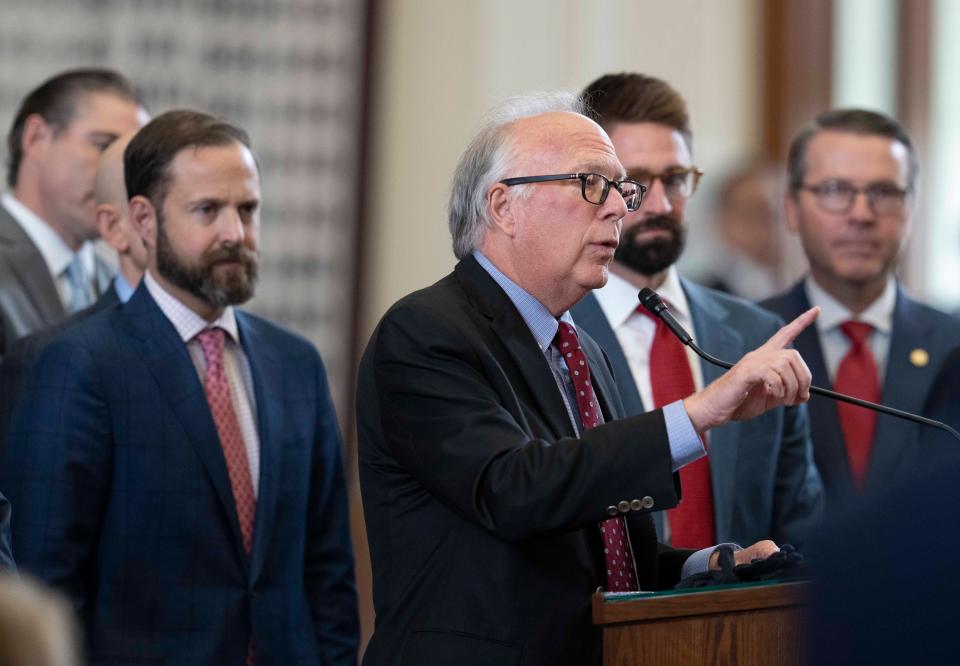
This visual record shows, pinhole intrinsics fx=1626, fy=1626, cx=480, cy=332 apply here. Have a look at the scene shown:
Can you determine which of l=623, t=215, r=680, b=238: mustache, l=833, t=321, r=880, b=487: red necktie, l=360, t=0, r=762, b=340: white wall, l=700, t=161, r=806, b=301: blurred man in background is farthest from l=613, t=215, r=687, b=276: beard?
l=700, t=161, r=806, b=301: blurred man in background

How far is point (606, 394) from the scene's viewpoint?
2793 mm

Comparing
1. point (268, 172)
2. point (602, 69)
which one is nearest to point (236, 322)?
point (268, 172)

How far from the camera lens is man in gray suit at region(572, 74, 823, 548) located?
345 cm

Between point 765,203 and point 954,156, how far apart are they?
3.45 feet

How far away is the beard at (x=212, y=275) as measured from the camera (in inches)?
129

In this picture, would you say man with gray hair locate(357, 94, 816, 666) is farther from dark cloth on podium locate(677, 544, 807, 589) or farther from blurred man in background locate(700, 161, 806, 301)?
blurred man in background locate(700, 161, 806, 301)

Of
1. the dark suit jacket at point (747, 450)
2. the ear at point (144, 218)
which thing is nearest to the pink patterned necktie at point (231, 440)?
the ear at point (144, 218)

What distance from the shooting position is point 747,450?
352 centimetres

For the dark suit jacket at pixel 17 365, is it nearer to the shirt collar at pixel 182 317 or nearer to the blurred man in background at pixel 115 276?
the blurred man in background at pixel 115 276

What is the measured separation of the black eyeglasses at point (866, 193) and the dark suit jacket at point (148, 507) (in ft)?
5.36

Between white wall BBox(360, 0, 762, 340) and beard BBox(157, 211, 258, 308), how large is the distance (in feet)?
8.55

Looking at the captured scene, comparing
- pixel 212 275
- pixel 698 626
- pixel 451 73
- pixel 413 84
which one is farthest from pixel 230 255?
pixel 451 73

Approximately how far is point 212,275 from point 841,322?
1655mm

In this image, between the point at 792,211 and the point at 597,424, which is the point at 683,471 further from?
the point at 792,211
